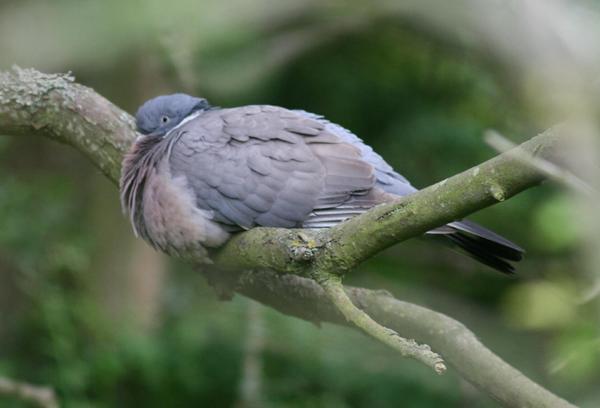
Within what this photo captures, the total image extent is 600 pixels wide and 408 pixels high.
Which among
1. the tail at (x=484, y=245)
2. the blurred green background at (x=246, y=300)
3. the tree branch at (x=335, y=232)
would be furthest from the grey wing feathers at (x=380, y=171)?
the blurred green background at (x=246, y=300)

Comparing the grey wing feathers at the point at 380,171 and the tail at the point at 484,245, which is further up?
the grey wing feathers at the point at 380,171

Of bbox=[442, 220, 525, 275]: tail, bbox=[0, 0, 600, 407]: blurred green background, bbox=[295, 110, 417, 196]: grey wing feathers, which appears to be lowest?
bbox=[0, 0, 600, 407]: blurred green background

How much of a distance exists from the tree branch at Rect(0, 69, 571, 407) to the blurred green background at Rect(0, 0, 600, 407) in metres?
1.01

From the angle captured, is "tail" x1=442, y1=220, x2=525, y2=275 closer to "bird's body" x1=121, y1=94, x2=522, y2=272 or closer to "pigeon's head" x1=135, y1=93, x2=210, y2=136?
"bird's body" x1=121, y1=94, x2=522, y2=272

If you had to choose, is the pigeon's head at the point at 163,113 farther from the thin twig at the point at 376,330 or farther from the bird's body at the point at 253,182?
the thin twig at the point at 376,330

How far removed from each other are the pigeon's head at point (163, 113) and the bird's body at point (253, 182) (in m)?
0.12

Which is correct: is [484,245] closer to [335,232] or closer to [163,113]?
[335,232]

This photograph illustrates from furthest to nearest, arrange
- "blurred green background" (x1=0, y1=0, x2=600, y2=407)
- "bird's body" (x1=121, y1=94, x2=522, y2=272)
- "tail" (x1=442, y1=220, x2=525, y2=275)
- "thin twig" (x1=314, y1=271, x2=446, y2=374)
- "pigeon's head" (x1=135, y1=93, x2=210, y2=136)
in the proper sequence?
"blurred green background" (x1=0, y1=0, x2=600, y2=407)
"pigeon's head" (x1=135, y1=93, x2=210, y2=136)
"bird's body" (x1=121, y1=94, x2=522, y2=272)
"tail" (x1=442, y1=220, x2=525, y2=275)
"thin twig" (x1=314, y1=271, x2=446, y2=374)

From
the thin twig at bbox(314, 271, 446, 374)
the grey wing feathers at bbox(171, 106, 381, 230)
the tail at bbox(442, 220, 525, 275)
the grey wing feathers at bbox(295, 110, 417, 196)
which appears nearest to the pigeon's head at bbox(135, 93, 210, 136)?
the grey wing feathers at bbox(171, 106, 381, 230)

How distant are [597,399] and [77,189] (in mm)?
5634

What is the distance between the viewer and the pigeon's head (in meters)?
3.99

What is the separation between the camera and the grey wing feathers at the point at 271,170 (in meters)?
3.56

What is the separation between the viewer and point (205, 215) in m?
3.56

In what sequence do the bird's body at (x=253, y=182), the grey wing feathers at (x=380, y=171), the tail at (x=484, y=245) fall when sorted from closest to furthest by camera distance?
the tail at (x=484, y=245) → the bird's body at (x=253, y=182) → the grey wing feathers at (x=380, y=171)
